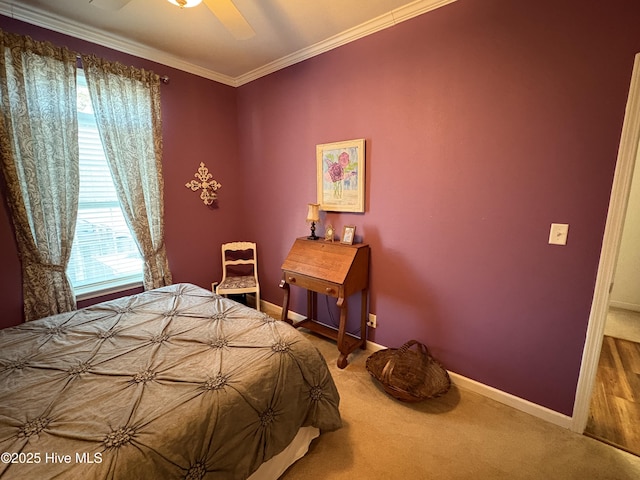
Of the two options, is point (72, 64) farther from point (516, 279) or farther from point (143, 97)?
point (516, 279)

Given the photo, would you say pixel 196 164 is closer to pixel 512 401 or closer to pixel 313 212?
pixel 313 212

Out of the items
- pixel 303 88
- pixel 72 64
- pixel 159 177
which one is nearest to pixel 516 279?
pixel 303 88

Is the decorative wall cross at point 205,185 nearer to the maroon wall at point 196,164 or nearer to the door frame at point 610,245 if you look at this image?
the maroon wall at point 196,164

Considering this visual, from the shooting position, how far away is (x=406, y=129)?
208cm

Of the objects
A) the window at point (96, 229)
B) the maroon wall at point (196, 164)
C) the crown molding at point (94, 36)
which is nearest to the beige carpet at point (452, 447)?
the maroon wall at point (196, 164)

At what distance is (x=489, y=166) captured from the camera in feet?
5.85

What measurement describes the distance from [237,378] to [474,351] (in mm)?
1646

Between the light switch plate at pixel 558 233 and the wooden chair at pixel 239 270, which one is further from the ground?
the light switch plate at pixel 558 233

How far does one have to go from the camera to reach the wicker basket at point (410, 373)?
1.87 m

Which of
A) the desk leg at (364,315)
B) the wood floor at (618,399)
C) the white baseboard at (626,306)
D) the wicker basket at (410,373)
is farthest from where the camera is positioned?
the white baseboard at (626,306)

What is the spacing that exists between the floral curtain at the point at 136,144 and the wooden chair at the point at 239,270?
59 centimetres

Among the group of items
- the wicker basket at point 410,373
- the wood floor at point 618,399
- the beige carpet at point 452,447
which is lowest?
the beige carpet at point 452,447

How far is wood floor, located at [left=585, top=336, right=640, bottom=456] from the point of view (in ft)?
5.36

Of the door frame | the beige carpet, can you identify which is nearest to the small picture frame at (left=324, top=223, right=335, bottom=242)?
the beige carpet
